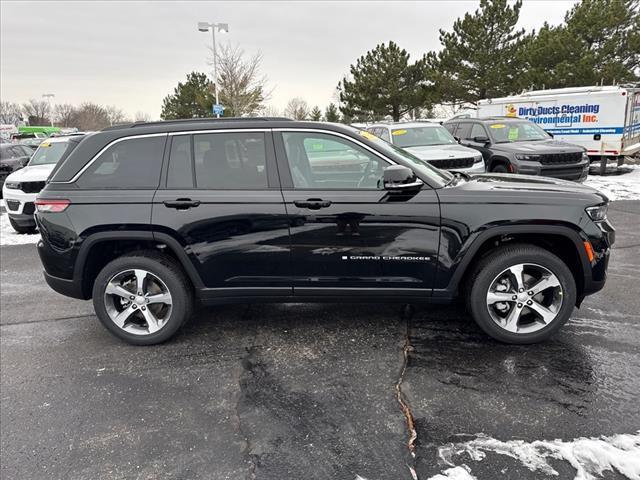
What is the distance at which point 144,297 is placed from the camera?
3.82 meters

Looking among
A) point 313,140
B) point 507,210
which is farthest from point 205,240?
point 507,210

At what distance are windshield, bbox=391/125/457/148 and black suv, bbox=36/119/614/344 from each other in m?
6.63

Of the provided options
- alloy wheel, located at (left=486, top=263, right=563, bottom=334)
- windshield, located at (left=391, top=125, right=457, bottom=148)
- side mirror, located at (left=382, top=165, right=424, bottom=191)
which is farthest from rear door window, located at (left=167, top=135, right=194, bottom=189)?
windshield, located at (left=391, top=125, right=457, bottom=148)

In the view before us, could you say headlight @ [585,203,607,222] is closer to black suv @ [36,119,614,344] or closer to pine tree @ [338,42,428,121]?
black suv @ [36,119,614,344]

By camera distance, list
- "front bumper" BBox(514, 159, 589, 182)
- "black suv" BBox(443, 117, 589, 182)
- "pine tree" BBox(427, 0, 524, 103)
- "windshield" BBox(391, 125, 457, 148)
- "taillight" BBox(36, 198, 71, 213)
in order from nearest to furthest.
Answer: "taillight" BBox(36, 198, 71, 213), "front bumper" BBox(514, 159, 589, 182), "black suv" BBox(443, 117, 589, 182), "windshield" BBox(391, 125, 457, 148), "pine tree" BBox(427, 0, 524, 103)

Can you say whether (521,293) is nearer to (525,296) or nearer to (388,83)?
(525,296)

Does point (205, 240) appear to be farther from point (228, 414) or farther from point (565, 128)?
point (565, 128)

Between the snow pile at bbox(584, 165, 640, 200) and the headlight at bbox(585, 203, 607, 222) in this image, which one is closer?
the headlight at bbox(585, 203, 607, 222)

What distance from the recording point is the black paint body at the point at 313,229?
3.44 metres

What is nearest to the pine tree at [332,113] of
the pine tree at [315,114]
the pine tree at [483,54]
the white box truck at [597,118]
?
the pine tree at [315,114]

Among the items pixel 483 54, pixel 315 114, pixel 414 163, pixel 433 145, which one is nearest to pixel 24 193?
pixel 414 163

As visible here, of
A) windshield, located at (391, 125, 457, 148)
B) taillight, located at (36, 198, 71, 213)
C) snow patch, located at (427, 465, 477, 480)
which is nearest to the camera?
snow patch, located at (427, 465, 477, 480)

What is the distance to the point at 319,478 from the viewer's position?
2.38 m

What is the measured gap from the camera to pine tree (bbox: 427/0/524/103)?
2634 cm
